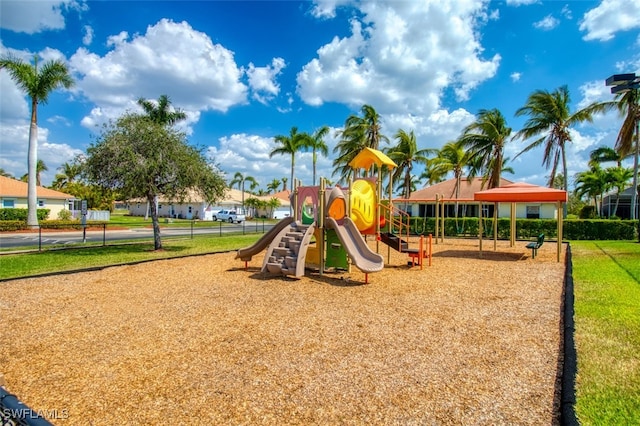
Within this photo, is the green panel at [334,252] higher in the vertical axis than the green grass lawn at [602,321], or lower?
higher

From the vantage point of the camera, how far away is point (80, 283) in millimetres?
8766

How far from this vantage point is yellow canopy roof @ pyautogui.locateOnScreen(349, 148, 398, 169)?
11.8 m

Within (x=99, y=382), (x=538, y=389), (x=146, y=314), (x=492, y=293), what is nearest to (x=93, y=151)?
(x=146, y=314)

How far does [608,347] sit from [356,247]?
5643mm

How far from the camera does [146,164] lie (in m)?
13.9

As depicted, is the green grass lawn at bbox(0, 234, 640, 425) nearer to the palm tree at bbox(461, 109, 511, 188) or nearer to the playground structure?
the playground structure

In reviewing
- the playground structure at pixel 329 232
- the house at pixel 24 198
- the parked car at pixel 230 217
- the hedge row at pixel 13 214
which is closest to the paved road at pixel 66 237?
the hedge row at pixel 13 214

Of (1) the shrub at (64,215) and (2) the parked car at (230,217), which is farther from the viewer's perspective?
(2) the parked car at (230,217)

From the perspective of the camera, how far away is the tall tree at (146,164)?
538 inches

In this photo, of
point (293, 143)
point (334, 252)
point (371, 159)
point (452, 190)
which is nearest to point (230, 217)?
point (293, 143)

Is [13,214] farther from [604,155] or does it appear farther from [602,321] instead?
[604,155]

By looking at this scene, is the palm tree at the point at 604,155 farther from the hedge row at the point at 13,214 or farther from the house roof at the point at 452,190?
the hedge row at the point at 13,214

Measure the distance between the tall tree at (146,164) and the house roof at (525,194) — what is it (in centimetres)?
1089

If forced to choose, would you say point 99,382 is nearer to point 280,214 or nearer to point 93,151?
point 93,151
